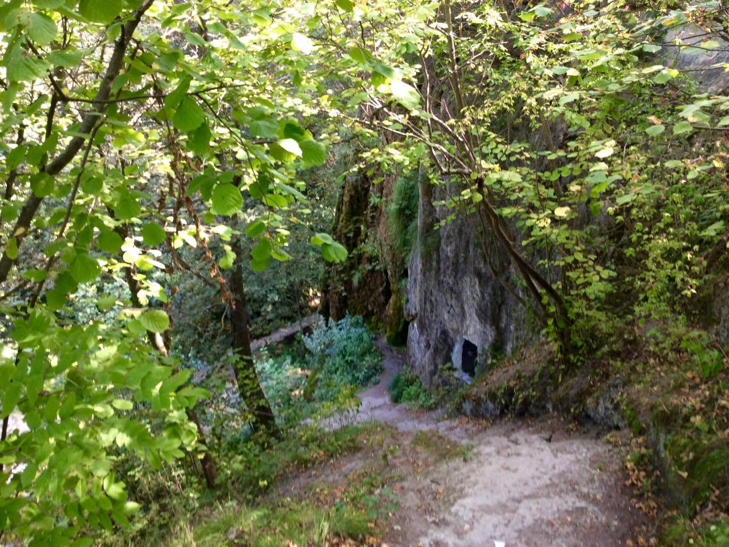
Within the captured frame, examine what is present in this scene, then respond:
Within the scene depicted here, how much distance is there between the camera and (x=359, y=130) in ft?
20.2

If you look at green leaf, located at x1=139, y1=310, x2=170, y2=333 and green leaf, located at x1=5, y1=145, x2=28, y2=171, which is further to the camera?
green leaf, located at x1=139, y1=310, x2=170, y2=333

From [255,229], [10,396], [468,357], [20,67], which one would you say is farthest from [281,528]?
[468,357]

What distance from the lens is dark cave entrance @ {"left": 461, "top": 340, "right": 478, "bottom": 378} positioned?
12.3 meters

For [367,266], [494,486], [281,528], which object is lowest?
[494,486]

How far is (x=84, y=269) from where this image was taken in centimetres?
200

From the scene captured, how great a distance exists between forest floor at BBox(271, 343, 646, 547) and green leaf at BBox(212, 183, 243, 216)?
4070mm

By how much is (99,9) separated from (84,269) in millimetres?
1015

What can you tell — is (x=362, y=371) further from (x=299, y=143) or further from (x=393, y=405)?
(x=299, y=143)

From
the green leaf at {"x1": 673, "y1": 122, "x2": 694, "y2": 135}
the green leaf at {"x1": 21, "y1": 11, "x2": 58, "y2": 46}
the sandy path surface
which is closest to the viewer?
the green leaf at {"x1": 21, "y1": 11, "x2": 58, "y2": 46}

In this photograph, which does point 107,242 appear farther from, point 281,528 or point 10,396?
point 281,528

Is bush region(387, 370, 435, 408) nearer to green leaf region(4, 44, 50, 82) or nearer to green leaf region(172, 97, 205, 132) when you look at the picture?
green leaf region(172, 97, 205, 132)

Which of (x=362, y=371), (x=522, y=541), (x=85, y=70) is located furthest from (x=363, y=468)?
(x=362, y=371)

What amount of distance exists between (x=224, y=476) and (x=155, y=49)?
6761 millimetres

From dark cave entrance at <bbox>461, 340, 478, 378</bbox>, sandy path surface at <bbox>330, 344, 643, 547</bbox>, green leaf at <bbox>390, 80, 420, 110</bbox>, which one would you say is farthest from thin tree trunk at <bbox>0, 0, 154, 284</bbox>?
dark cave entrance at <bbox>461, 340, 478, 378</bbox>
